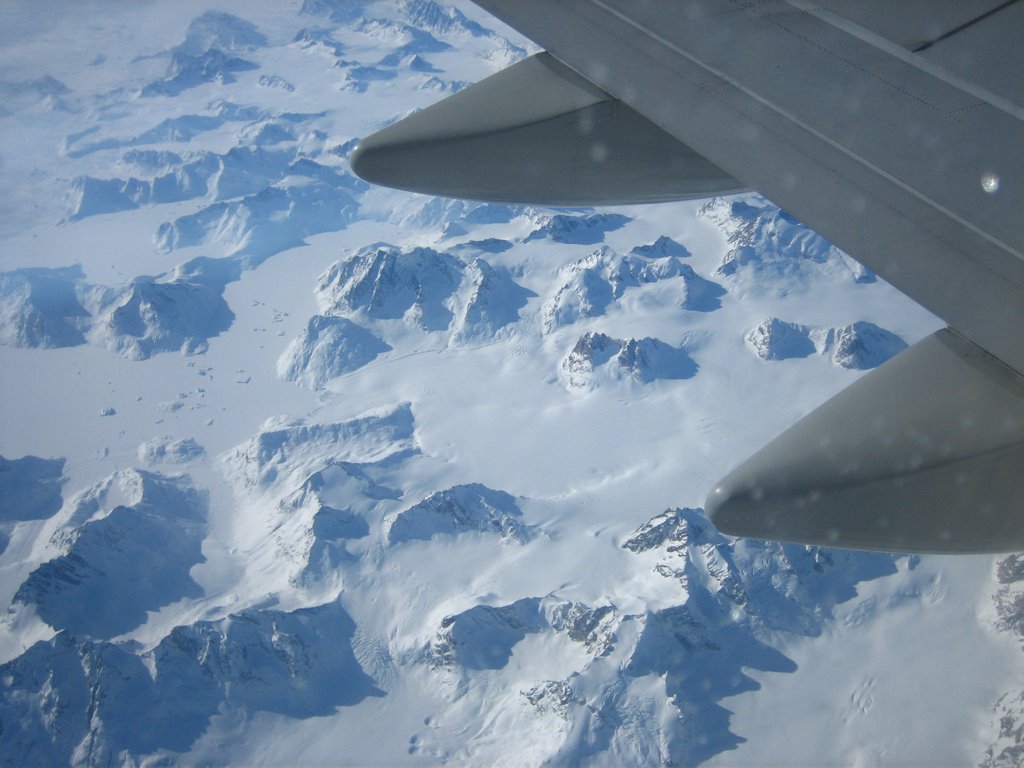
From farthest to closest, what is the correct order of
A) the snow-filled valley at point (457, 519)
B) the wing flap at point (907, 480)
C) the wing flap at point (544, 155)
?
the snow-filled valley at point (457, 519) < the wing flap at point (544, 155) < the wing flap at point (907, 480)

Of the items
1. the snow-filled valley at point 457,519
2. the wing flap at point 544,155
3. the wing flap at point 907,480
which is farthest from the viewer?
the snow-filled valley at point 457,519

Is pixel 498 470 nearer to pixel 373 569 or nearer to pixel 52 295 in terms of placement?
pixel 373 569

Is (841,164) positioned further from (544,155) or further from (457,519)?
(457,519)

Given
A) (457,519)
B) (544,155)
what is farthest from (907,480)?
(457,519)

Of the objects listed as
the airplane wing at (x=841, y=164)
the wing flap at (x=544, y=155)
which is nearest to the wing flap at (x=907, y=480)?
the airplane wing at (x=841, y=164)

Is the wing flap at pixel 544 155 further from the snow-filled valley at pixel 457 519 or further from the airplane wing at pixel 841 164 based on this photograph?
the snow-filled valley at pixel 457 519

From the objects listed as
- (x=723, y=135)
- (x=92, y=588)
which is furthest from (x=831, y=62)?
(x=92, y=588)
